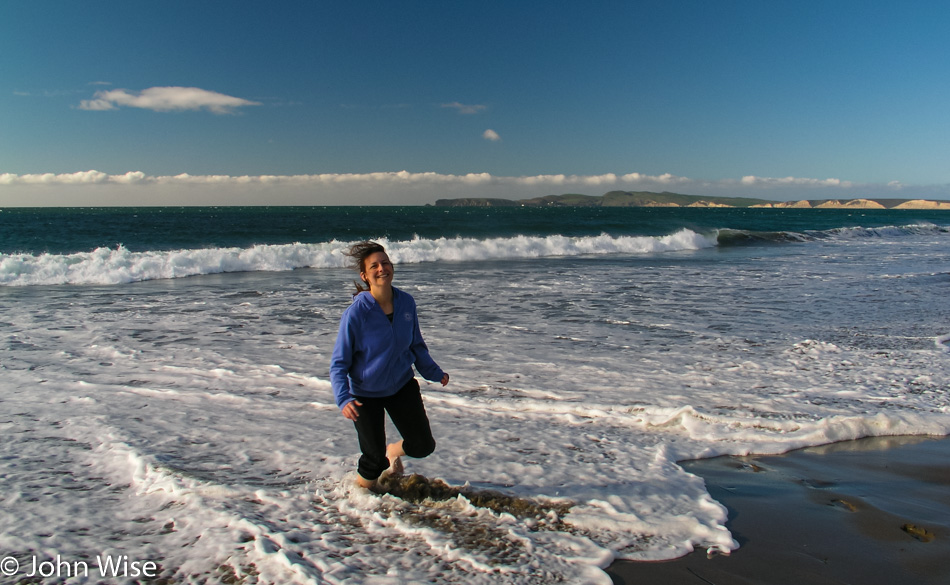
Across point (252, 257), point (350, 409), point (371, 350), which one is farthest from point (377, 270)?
point (252, 257)

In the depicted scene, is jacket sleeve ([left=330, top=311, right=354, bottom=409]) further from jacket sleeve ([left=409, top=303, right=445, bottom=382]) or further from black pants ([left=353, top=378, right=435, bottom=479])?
jacket sleeve ([left=409, top=303, right=445, bottom=382])

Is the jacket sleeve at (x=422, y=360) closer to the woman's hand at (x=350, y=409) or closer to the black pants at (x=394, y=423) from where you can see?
the black pants at (x=394, y=423)

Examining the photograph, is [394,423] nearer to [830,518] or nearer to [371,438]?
[371,438]

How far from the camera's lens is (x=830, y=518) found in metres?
3.43

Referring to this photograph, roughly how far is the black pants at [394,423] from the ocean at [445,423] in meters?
0.28

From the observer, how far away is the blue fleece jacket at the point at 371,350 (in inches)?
128

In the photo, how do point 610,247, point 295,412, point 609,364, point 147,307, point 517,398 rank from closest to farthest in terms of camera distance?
point 295,412
point 517,398
point 609,364
point 147,307
point 610,247

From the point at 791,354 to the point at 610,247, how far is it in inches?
989

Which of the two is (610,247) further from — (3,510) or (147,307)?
(3,510)

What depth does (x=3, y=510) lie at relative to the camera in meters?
3.48

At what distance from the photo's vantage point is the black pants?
340 cm

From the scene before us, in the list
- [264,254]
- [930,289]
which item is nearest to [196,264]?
[264,254]

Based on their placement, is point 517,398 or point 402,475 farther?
point 517,398

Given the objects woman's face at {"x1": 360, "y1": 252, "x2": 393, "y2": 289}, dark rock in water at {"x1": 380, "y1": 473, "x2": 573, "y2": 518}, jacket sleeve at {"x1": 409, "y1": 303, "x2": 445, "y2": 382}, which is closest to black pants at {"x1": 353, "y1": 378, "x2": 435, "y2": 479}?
jacket sleeve at {"x1": 409, "y1": 303, "x2": 445, "y2": 382}
